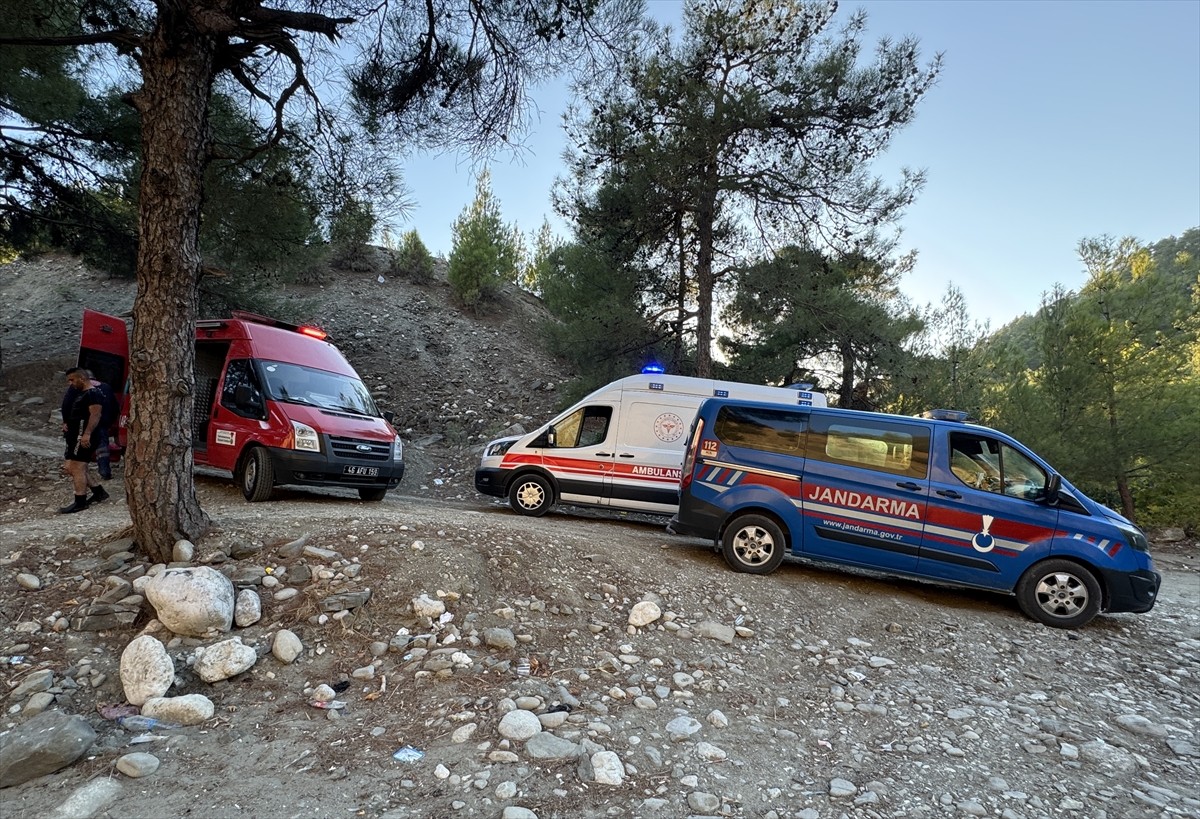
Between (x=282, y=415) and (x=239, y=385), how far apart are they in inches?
46.1

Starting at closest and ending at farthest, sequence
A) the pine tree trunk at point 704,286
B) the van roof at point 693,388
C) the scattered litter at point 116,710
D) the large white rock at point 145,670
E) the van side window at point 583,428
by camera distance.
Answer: the scattered litter at point 116,710, the large white rock at point 145,670, the van roof at point 693,388, the van side window at point 583,428, the pine tree trunk at point 704,286

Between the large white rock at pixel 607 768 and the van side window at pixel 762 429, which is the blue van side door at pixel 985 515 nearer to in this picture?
the van side window at pixel 762 429

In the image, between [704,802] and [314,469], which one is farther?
[314,469]

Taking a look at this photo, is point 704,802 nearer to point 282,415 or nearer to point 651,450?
point 651,450

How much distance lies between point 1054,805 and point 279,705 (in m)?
4.03

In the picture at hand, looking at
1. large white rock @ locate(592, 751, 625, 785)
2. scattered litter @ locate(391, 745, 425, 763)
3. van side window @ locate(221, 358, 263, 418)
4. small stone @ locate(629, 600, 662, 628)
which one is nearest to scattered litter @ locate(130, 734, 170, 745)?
scattered litter @ locate(391, 745, 425, 763)

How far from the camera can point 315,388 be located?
9039 millimetres

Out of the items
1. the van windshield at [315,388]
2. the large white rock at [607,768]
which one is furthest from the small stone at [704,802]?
the van windshield at [315,388]

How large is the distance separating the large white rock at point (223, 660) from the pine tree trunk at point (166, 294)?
1493mm

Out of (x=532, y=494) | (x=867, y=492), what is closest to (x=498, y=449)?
(x=532, y=494)

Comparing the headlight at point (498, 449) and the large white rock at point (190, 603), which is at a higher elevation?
the headlight at point (498, 449)

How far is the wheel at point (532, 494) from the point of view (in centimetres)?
991

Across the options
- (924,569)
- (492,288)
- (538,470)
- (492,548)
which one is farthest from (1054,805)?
(492,288)

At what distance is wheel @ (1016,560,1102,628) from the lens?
5.78m
